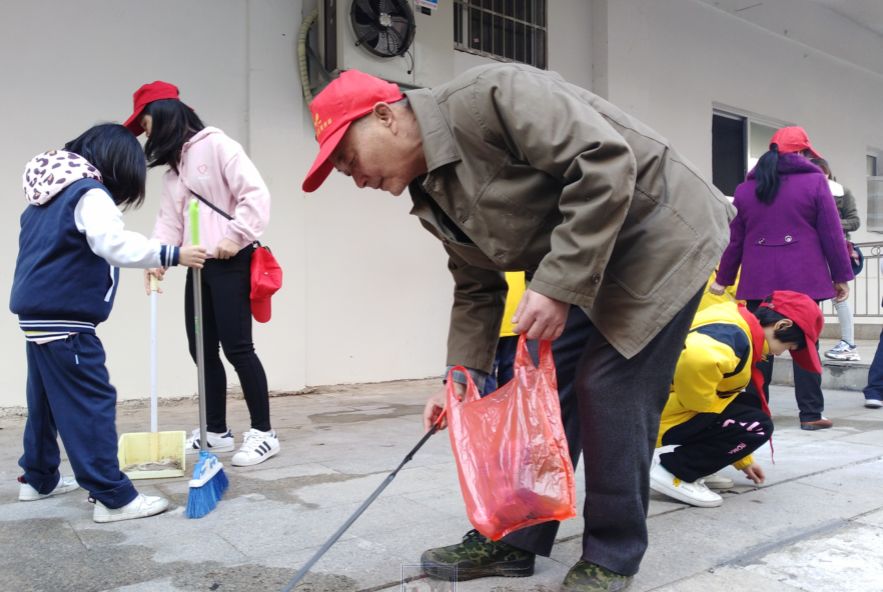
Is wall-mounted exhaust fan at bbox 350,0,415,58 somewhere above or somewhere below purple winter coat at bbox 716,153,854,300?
above

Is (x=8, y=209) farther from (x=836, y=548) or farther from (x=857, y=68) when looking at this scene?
(x=857, y=68)

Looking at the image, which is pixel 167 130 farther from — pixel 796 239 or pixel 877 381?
pixel 877 381

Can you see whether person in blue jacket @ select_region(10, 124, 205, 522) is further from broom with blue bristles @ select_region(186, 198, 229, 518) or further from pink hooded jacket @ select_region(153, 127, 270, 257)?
pink hooded jacket @ select_region(153, 127, 270, 257)

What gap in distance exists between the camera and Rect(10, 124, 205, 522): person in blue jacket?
2512mm

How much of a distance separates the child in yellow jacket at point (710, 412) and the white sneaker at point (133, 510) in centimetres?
178

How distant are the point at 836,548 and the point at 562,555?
0.84 meters

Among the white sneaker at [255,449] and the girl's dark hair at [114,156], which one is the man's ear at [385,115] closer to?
the girl's dark hair at [114,156]

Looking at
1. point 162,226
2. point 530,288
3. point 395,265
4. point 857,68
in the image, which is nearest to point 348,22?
point 395,265

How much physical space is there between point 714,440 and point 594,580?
1063 millimetres

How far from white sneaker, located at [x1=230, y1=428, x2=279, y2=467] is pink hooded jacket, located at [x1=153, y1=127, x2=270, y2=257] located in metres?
0.87

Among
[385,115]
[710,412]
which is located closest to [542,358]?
[385,115]

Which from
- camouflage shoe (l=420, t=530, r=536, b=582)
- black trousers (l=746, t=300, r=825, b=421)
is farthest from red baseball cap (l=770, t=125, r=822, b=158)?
camouflage shoe (l=420, t=530, r=536, b=582)

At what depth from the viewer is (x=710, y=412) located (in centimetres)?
273

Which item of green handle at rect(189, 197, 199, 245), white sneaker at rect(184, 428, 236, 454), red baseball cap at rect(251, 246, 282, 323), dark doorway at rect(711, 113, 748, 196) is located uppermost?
dark doorway at rect(711, 113, 748, 196)
